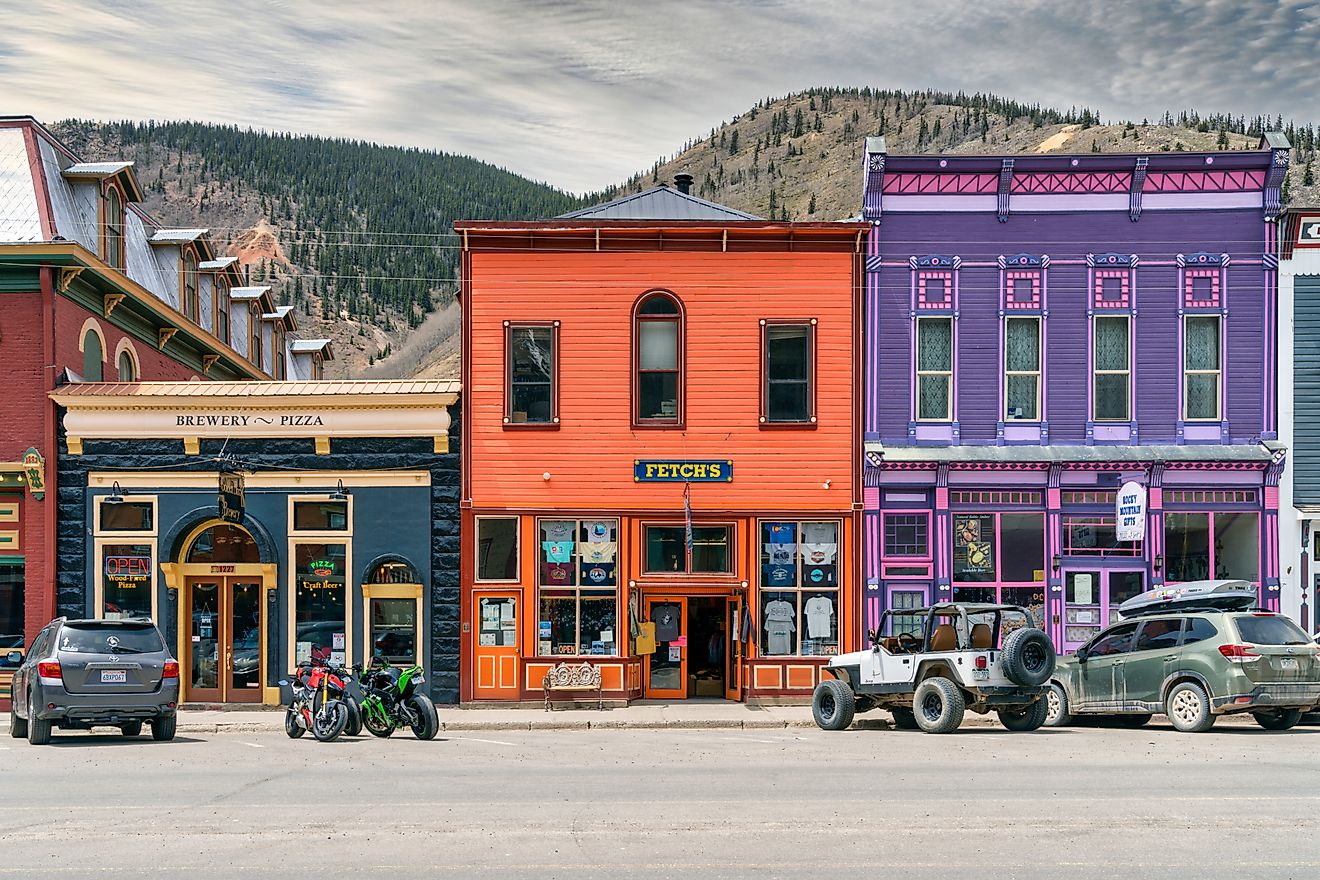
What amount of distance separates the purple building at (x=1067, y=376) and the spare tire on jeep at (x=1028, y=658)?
6333 millimetres

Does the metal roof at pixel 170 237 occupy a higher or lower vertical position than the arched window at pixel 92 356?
higher

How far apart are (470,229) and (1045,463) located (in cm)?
1118

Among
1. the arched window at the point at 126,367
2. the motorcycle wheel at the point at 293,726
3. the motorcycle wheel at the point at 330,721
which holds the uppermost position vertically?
the arched window at the point at 126,367

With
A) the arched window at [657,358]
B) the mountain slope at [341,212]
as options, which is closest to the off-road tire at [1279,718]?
the arched window at [657,358]

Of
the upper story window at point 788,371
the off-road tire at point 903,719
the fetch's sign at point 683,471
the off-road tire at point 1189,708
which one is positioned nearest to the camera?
the off-road tire at point 1189,708

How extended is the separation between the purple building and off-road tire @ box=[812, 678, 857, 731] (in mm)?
4463

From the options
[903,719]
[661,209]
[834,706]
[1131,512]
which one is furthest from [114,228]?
[1131,512]

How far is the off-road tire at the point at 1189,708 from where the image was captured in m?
19.9

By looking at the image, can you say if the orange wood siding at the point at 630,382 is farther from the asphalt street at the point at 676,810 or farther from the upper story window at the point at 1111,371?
the asphalt street at the point at 676,810

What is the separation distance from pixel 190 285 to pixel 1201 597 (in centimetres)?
2451

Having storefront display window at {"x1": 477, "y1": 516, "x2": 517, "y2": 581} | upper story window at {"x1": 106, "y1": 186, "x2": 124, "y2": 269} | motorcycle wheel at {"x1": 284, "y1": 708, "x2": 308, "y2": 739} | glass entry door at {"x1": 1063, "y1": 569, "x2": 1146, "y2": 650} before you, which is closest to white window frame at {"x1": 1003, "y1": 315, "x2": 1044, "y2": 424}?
glass entry door at {"x1": 1063, "y1": 569, "x2": 1146, "y2": 650}

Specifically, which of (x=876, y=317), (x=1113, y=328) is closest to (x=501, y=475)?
(x=876, y=317)

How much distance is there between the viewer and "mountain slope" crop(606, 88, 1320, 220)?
146 meters

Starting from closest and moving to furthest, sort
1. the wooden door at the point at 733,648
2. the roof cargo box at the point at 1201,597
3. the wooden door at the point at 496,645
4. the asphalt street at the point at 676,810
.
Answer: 1. the asphalt street at the point at 676,810
2. the roof cargo box at the point at 1201,597
3. the wooden door at the point at 496,645
4. the wooden door at the point at 733,648
